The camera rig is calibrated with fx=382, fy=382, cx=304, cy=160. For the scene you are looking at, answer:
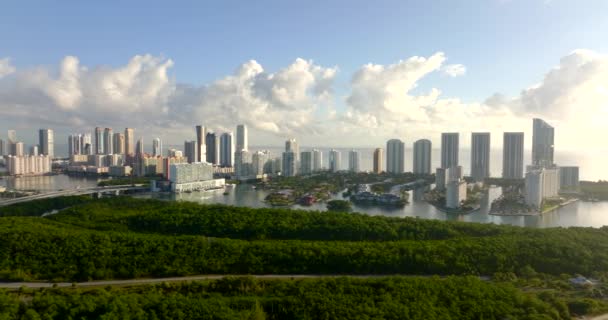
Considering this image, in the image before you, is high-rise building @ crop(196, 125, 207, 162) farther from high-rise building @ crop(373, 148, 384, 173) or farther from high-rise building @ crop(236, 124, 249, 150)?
high-rise building @ crop(373, 148, 384, 173)

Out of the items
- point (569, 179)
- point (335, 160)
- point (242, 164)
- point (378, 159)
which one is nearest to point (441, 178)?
point (569, 179)

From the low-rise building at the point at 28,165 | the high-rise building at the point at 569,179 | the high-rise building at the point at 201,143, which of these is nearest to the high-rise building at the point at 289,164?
the high-rise building at the point at 201,143

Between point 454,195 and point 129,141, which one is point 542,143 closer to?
point 454,195

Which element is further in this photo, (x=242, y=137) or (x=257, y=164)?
(x=242, y=137)

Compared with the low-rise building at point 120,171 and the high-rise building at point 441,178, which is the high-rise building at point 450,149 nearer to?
the high-rise building at point 441,178

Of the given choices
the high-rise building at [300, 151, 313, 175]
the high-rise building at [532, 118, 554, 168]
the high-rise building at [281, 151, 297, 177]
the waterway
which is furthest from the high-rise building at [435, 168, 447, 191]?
the high-rise building at [300, 151, 313, 175]

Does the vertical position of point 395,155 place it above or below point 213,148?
below

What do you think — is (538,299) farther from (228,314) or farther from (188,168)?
(188,168)

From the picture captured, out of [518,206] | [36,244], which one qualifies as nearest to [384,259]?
[36,244]
